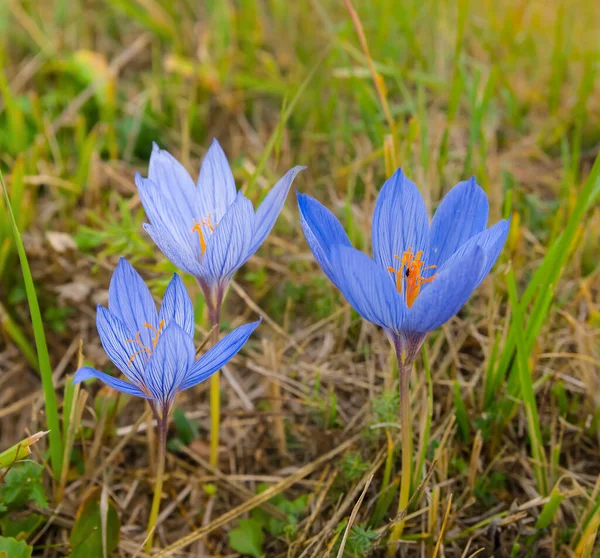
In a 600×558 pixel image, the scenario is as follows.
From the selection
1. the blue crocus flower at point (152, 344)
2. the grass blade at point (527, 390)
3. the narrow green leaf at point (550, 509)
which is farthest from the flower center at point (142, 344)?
the narrow green leaf at point (550, 509)

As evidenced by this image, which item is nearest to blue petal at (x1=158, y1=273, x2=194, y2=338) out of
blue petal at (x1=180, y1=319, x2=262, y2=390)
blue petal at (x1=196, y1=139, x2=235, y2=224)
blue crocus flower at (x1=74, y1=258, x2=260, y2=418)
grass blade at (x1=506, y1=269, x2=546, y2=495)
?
blue crocus flower at (x1=74, y1=258, x2=260, y2=418)

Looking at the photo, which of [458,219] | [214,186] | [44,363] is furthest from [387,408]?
[44,363]

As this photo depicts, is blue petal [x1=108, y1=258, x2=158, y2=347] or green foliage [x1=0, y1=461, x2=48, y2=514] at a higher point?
blue petal [x1=108, y1=258, x2=158, y2=347]

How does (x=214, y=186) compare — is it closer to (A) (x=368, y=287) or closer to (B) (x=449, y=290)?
A: (A) (x=368, y=287)

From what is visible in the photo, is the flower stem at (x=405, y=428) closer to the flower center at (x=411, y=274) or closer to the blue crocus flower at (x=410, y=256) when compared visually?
the blue crocus flower at (x=410, y=256)

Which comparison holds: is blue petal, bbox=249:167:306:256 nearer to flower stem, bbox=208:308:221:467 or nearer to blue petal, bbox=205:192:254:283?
blue petal, bbox=205:192:254:283

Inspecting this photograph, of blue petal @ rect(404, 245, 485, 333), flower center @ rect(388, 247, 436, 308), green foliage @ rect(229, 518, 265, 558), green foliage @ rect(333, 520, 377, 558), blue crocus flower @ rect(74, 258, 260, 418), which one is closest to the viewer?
blue petal @ rect(404, 245, 485, 333)

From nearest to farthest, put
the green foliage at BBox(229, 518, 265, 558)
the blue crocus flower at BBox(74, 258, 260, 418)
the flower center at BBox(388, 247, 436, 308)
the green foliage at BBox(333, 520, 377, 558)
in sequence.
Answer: the blue crocus flower at BBox(74, 258, 260, 418) < the flower center at BBox(388, 247, 436, 308) < the green foliage at BBox(333, 520, 377, 558) < the green foliage at BBox(229, 518, 265, 558)
